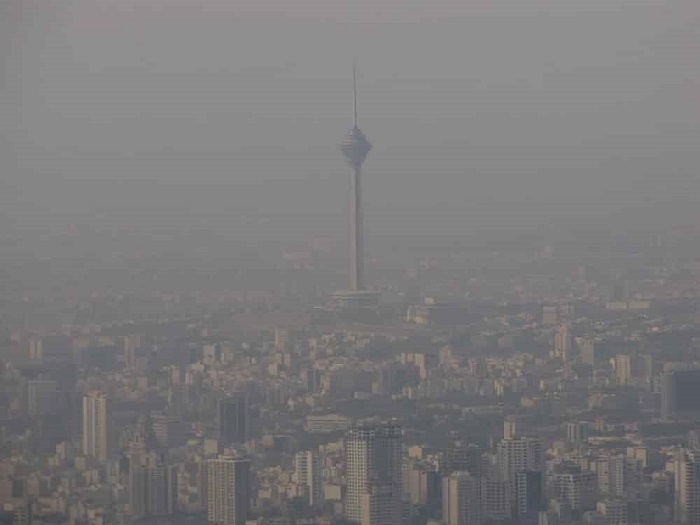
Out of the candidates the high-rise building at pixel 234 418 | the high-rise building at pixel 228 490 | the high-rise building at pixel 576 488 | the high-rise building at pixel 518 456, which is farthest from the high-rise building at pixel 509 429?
the high-rise building at pixel 228 490

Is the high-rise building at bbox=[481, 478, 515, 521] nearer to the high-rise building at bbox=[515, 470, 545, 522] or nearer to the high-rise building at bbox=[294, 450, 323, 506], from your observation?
the high-rise building at bbox=[515, 470, 545, 522]

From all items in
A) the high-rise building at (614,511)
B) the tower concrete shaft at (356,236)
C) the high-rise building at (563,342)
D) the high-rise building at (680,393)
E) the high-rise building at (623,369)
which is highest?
the tower concrete shaft at (356,236)

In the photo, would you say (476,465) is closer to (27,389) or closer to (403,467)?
(403,467)

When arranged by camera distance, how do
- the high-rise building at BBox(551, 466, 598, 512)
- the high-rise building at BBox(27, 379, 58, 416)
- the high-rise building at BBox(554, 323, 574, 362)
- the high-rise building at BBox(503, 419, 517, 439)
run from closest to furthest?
1. the high-rise building at BBox(551, 466, 598, 512)
2. the high-rise building at BBox(27, 379, 58, 416)
3. the high-rise building at BBox(503, 419, 517, 439)
4. the high-rise building at BBox(554, 323, 574, 362)

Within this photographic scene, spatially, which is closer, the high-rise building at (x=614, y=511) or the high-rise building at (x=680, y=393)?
the high-rise building at (x=614, y=511)

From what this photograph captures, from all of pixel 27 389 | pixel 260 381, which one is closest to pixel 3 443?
pixel 27 389

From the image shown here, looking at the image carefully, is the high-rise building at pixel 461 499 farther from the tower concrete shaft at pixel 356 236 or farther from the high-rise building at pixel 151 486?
the tower concrete shaft at pixel 356 236

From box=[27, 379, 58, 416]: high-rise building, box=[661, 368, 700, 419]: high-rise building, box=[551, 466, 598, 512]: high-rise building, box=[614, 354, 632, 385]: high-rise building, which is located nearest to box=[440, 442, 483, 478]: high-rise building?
box=[551, 466, 598, 512]: high-rise building
